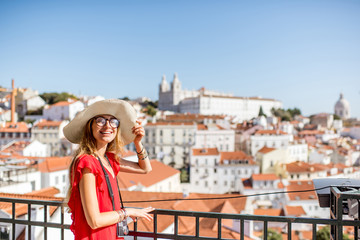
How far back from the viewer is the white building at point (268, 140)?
43.5 metres

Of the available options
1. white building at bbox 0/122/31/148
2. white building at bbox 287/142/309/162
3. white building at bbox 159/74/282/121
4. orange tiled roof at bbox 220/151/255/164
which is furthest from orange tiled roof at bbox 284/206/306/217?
white building at bbox 159/74/282/121

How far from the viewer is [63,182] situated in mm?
19031

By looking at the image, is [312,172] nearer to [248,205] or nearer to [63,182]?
[248,205]

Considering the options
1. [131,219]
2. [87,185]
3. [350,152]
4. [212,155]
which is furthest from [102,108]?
[350,152]

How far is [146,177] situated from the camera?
21078mm

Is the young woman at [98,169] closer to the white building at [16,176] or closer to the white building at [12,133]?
the white building at [16,176]

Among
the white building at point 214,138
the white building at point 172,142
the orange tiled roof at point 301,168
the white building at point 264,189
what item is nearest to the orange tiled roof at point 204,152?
the white building at point 214,138

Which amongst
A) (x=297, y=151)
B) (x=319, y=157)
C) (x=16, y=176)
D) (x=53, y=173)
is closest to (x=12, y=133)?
(x=53, y=173)

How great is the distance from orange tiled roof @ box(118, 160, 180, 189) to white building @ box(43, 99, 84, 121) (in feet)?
96.1

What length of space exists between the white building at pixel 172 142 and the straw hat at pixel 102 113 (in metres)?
40.9

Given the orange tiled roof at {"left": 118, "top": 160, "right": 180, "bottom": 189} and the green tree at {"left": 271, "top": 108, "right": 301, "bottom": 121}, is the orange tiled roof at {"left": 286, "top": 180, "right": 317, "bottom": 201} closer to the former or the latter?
the orange tiled roof at {"left": 118, "top": 160, "right": 180, "bottom": 189}

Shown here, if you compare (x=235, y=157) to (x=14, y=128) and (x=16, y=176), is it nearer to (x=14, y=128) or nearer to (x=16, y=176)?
(x=16, y=176)

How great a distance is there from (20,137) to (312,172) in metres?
36.9

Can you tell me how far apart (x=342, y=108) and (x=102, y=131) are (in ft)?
384
